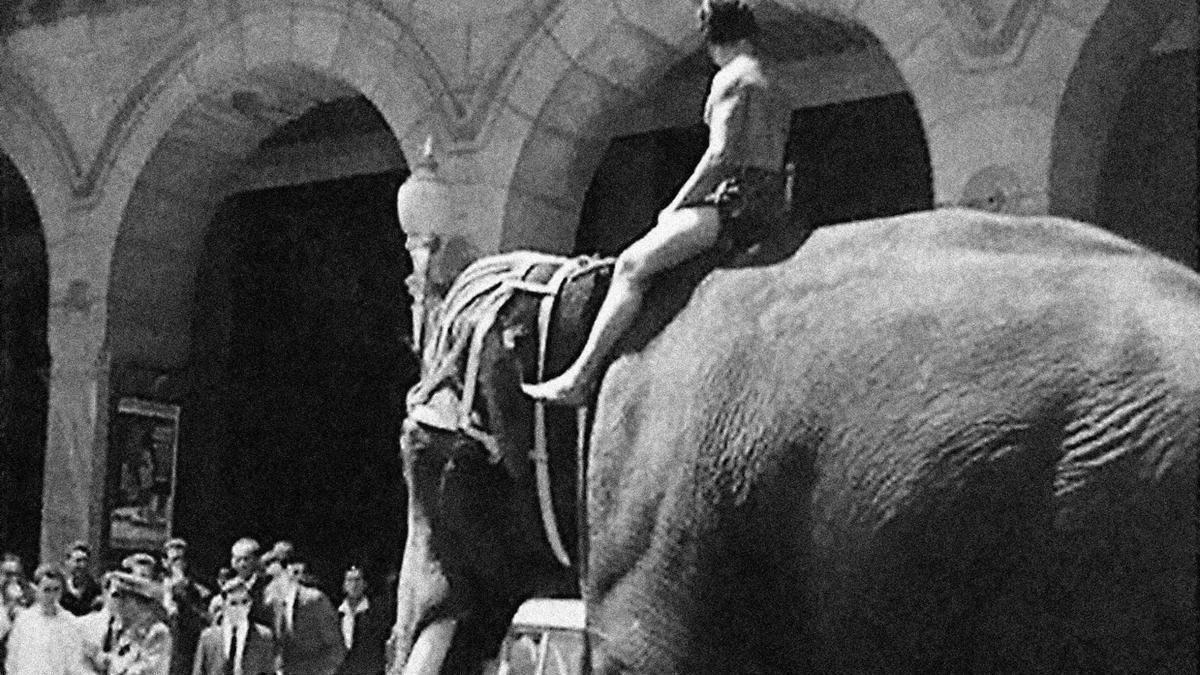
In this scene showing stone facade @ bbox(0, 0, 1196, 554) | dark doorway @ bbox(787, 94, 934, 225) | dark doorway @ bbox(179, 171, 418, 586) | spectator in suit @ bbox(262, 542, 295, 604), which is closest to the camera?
stone facade @ bbox(0, 0, 1196, 554)

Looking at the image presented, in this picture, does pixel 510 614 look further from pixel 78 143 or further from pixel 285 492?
pixel 285 492

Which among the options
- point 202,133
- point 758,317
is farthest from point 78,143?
point 758,317

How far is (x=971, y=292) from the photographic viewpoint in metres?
3.87

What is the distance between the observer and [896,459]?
379cm

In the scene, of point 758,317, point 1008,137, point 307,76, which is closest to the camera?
point 758,317

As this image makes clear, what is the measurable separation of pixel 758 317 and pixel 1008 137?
7.07 metres

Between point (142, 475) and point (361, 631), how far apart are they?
10.8 ft

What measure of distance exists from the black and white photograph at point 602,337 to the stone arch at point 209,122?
0.10 feet

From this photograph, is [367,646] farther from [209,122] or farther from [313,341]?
[313,341]

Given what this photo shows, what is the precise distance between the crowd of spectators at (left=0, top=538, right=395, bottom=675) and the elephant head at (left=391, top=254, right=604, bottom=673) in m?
6.48

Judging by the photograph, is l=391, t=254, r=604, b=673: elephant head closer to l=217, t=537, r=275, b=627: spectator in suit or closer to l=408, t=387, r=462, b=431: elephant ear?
l=408, t=387, r=462, b=431: elephant ear

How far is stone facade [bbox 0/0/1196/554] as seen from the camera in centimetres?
1114

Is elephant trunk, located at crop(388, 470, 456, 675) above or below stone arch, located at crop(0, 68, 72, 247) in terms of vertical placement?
below

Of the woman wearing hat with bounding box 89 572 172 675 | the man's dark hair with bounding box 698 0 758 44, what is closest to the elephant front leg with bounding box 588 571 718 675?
the man's dark hair with bounding box 698 0 758 44
